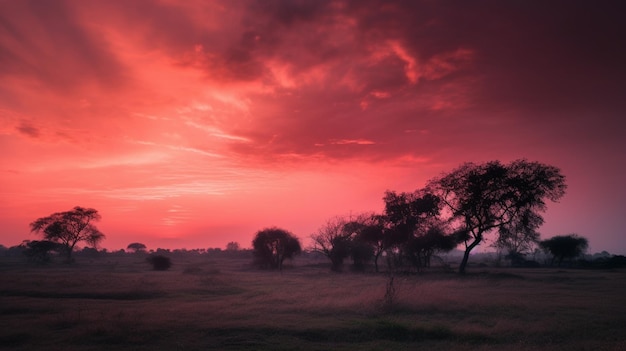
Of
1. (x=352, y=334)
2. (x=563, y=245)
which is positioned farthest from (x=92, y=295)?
(x=563, y=245)

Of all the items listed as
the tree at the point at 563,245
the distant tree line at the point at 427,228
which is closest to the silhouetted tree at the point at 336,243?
the distant tree line at the point at 427,228

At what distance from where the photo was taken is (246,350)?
13133mm

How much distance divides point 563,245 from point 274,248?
5346 centimetres

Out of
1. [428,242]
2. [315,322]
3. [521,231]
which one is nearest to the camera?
[315,322]

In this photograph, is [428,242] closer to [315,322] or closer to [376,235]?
[376,235]

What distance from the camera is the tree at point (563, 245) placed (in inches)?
2869

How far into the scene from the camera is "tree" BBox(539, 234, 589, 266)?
72.9m

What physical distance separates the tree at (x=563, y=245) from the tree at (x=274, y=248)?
155 ft

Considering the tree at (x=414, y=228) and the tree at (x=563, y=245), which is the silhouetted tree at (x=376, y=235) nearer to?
the tree at (x=414, y=228)

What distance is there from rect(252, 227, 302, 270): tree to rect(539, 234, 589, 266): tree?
47301mm

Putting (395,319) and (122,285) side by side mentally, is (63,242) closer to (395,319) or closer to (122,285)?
(122,285)

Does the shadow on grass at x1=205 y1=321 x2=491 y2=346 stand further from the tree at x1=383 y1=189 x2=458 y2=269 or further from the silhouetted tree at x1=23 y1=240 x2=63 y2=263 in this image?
the silhouetted tree at x1=23 y1=240 x2=63 y2=263

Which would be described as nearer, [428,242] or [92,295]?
[92,295]

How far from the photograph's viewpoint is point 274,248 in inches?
2719
